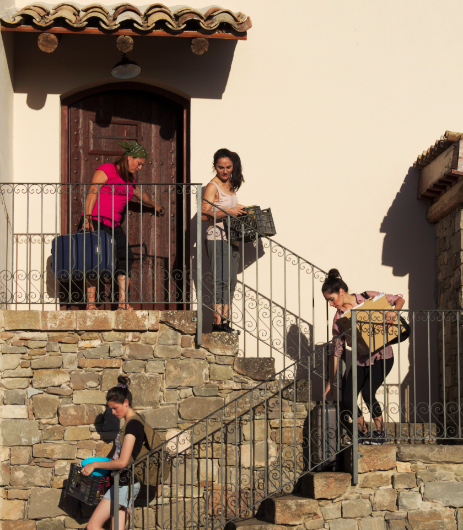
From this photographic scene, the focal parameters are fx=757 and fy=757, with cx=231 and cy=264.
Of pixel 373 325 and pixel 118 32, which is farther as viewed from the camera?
pixel 118 32

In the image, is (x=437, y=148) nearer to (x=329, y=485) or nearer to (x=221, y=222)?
(x=221, y=222)

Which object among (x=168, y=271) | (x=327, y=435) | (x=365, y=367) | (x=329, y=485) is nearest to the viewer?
(x=329, y=485)

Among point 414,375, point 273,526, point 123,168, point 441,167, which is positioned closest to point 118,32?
point 123,168

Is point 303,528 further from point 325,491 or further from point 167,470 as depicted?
point 167,470

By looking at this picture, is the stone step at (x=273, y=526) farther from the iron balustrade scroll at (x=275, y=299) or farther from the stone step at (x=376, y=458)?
the iron balustrade scroll at (x=275, y=299)

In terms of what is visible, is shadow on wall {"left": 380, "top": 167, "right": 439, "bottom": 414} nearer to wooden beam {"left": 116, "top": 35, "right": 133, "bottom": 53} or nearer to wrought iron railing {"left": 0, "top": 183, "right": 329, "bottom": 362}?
wrought iron railing {"left": 0, "top": 183, "right": 329, "bottom": 362}

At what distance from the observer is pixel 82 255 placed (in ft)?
22.2

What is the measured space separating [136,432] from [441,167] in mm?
3694

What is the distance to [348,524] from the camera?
5922mm

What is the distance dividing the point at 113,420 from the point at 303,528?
5.95ft

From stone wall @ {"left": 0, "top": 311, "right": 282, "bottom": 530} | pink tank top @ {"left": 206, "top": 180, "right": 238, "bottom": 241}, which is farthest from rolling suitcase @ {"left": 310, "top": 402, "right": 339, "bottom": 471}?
pink tank top @ {"left": 206, "top": 180, "right": 238, "bottom": 241}

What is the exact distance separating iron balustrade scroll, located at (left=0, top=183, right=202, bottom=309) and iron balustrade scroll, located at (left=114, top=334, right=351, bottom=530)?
3.85 feet

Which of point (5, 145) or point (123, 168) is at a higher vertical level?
point (5, 145)

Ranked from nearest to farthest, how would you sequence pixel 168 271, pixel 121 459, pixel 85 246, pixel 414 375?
pixel 121 459 < pixel 414 375 < pixel 85 246 < pixel 168 271
